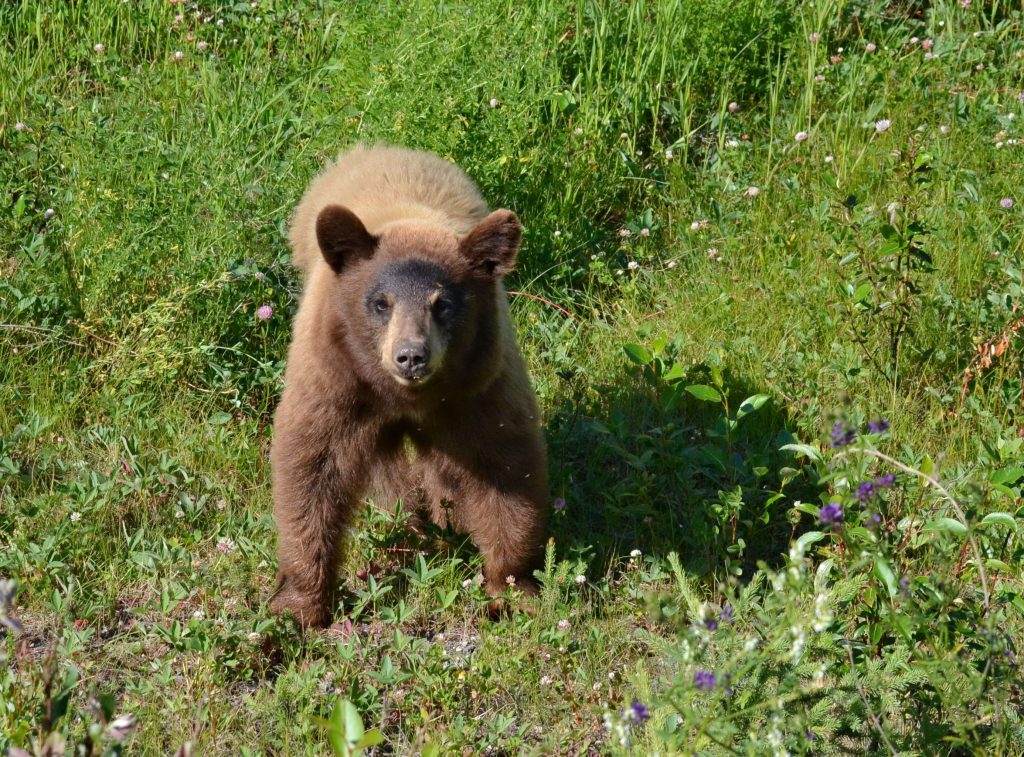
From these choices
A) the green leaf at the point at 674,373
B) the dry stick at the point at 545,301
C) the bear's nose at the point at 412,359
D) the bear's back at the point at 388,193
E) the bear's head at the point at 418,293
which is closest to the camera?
the bear's nose at the point at 412,359

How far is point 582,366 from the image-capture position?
6.02 metres

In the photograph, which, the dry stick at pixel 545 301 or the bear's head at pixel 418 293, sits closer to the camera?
the bear's head at pixel 418 293

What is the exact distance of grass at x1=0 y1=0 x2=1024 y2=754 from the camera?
149 inches

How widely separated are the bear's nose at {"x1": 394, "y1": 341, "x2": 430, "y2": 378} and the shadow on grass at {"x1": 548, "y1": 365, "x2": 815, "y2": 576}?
107 cm

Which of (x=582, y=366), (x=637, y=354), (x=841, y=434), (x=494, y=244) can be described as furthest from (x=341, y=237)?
(x=841, y=434)

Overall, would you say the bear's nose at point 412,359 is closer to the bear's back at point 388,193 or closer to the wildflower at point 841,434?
the bear's back at point 388,193

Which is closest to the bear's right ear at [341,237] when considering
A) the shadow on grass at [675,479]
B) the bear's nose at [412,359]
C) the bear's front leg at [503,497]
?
the bear's nose at [412,359]

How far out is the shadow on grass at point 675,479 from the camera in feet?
16.1

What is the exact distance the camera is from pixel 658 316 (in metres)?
6.33

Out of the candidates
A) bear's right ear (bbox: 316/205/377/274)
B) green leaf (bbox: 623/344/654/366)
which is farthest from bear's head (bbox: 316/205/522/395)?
green leaf (bbox: 623/344/654/366)

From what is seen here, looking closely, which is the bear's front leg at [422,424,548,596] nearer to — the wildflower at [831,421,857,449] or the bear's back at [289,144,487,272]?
the bear's back at [289,144,487,272]

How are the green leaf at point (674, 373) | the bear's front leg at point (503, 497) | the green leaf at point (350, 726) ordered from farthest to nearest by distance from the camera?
the green leaf at point (674, 373) < the bear's front leg at point (503, 497) < the green leaf at point (350, 726)

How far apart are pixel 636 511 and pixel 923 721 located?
5.35 feet

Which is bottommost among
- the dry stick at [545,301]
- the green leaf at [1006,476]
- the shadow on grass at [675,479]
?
the shadow on grass at [675,479]
